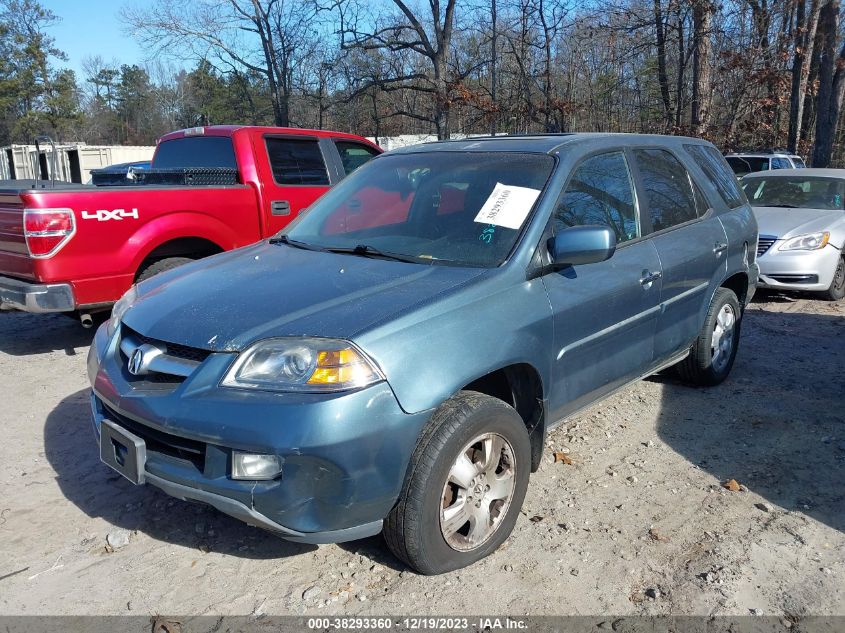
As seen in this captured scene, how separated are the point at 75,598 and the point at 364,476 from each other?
4.43 feet

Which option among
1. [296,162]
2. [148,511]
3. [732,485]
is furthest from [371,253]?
[296,162]

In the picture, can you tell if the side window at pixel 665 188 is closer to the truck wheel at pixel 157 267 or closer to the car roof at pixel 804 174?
the truck wheel at pixel 157 267

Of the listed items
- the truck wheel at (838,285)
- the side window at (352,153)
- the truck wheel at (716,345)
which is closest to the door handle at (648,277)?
the truck wheel at (716,345)

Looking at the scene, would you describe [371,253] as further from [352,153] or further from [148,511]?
[352,153]

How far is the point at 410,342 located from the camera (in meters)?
2.57

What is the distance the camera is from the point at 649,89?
21219mm

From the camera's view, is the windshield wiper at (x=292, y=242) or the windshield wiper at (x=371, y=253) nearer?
the windshield wiper at (x=371, y=253)

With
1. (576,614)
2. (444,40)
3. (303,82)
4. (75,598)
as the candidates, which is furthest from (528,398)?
(303,82)

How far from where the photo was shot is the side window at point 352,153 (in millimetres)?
7489

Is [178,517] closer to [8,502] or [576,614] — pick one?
[8,502]

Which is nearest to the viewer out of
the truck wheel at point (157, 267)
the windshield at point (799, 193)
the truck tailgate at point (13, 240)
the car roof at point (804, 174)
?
the truck tailgate at point (13, 240)

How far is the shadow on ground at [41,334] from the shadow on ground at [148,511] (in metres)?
2.21

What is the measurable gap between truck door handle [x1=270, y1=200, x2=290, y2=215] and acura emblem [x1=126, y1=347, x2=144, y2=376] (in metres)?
3.90

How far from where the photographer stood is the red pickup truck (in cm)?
503
